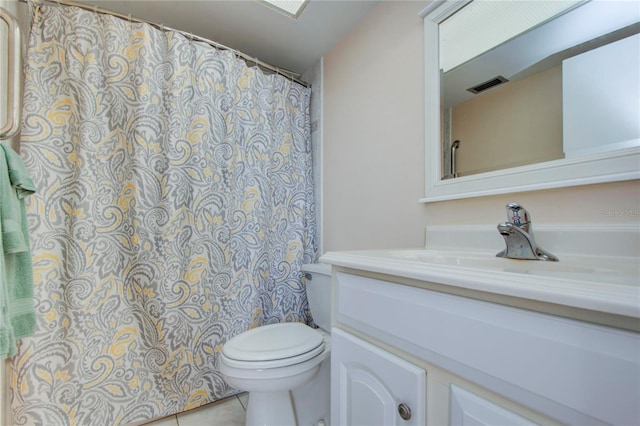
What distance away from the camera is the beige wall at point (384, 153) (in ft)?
3.06

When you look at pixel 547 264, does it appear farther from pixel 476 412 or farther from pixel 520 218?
pixel 476 412

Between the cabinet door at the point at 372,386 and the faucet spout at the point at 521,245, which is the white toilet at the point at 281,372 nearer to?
the cabinet door at the point at 372,386

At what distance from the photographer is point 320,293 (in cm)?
147

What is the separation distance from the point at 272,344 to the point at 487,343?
85cm

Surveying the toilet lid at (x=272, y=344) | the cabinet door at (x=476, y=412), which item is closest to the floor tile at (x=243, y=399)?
the toilet lid at (x=272, y=344)

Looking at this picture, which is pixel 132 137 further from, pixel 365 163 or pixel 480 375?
pixel 480 375

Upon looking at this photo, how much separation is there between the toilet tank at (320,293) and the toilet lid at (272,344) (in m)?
0.18

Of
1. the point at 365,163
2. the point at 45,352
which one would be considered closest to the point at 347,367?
the point at 365,163

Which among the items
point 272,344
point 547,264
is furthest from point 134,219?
point 547,264

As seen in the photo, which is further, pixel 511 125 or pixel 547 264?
pixel 511 125

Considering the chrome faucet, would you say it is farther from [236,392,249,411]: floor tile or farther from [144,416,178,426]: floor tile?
[144,416,178,426]: floor tile

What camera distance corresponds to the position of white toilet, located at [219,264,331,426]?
969 mm

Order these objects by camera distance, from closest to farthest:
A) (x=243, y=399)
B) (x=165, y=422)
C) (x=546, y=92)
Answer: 1. (x=546, y=92)
2. (x=165, y=422)
3. (x=243, y=399)

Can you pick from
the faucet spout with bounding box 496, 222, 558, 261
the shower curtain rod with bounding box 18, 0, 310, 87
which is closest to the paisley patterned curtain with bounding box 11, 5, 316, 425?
the shower curtain rod with bounding box 18, 0, 310, 87
